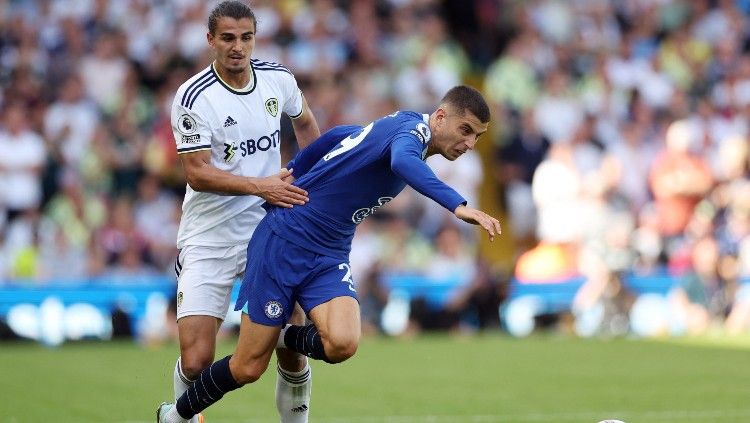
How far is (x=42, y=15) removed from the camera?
19641 mm

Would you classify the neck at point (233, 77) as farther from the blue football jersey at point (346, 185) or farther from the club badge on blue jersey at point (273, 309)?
the club badge on blue jersey at point (273, 309)

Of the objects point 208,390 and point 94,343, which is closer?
point 208,390

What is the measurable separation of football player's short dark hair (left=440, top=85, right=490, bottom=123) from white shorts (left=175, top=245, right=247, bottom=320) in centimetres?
183

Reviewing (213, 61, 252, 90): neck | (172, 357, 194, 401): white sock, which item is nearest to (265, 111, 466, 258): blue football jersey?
Answer: (213, 61, 252, 90): neck

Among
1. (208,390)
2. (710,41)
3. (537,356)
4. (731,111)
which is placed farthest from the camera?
(710,41)

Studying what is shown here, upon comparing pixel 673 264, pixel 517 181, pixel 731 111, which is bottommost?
pixel 673 264

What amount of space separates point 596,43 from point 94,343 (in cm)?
1064

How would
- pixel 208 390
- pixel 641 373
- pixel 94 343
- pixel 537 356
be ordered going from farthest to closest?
pixel 94 343 → pixel 537 356 → pixel 641 373 → pixel 208 390

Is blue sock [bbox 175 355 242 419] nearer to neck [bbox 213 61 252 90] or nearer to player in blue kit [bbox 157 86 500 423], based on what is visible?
player in blue kit [bbox 157 86 500 423]

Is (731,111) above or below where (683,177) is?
above

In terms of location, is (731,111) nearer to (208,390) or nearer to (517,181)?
(517,181)

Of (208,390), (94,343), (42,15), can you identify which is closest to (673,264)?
(94,343)

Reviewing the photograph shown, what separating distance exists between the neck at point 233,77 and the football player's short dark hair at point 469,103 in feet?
4.88

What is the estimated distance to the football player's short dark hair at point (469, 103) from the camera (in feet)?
26.7
